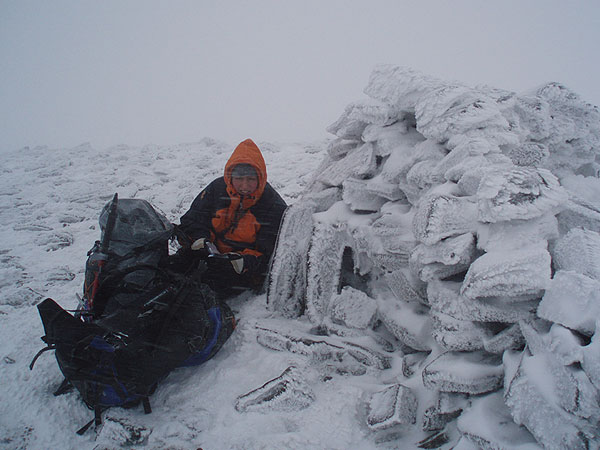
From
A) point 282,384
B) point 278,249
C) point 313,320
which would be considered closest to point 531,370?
point 282,384

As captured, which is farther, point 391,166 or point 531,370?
point 391,166

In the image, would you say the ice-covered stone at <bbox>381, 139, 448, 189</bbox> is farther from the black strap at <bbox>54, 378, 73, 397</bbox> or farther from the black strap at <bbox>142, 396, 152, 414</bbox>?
the black strap at <bbox>54, 378, 73, 397</bbox>

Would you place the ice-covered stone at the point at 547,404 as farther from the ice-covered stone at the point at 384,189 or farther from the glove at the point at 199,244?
the glove at the point at 199,244

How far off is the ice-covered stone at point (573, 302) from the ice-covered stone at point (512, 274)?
63mm

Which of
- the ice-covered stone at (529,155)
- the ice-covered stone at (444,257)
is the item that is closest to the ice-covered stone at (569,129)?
the ice-covered stone at (529,155)

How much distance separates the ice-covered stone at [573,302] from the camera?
143cm

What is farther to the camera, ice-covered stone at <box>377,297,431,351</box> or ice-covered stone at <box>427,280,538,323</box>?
ice-covered stone at <box>377,297,431,351</box>

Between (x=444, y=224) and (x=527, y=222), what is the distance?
424 millimetres

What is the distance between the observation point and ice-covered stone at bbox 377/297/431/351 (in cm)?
239

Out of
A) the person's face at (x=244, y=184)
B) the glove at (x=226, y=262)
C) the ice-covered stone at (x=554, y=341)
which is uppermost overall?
the person's face at (x=244, y=184)

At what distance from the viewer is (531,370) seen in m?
1.48

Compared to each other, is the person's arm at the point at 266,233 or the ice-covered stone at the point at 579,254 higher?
the ice-covered stone at the point at 579,254

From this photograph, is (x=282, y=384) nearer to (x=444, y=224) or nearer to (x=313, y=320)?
(x=313, y=320)

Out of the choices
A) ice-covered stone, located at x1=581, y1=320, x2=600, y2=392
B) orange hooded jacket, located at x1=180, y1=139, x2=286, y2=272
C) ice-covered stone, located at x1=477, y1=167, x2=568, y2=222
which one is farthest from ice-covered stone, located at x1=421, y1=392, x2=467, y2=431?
orange hooded jacket, located at x1=180, y1=139, x2=286, y2=272
